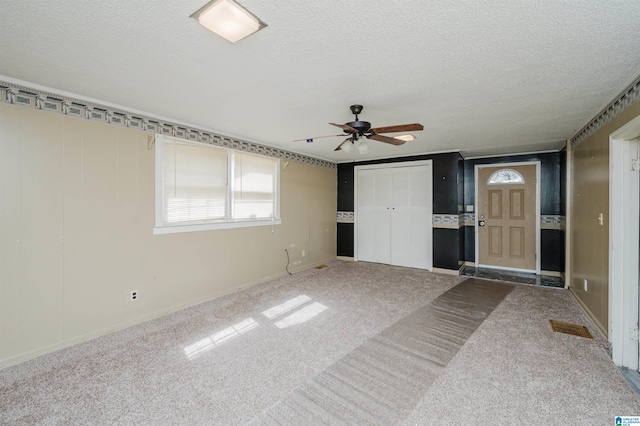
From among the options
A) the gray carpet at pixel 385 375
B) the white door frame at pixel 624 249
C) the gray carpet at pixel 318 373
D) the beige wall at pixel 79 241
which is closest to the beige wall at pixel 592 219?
the white door frame at pixel 624 249

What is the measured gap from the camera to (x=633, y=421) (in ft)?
5.71

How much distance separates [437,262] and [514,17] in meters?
4.71

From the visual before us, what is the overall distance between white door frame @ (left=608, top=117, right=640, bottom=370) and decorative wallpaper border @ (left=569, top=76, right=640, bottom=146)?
223 millimetres

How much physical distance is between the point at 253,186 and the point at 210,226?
1037 mm

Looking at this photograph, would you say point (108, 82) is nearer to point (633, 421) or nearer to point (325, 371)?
point (325, 371)

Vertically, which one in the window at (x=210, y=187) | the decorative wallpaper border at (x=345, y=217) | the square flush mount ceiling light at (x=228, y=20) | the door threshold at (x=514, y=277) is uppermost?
the square flush mount ceiling light at (x=228, y=20)

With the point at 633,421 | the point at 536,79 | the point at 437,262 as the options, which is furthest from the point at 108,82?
the point at 437,262

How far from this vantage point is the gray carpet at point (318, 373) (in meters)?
1.82

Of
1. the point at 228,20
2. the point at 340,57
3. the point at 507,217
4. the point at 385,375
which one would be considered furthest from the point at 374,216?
the point at 228,20

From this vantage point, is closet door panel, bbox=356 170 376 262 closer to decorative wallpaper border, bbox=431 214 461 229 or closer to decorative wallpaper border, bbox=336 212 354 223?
decorative wallpaper border, bbox=336 212 354 223

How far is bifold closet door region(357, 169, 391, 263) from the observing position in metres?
6.25

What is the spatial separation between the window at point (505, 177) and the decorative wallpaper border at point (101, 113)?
4847 mm

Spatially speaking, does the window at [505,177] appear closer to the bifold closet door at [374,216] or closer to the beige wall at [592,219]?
the beige wall at [592,219]

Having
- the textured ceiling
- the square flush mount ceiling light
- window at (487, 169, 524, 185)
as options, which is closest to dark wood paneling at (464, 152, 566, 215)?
window at (487, 169, 524, 185)
